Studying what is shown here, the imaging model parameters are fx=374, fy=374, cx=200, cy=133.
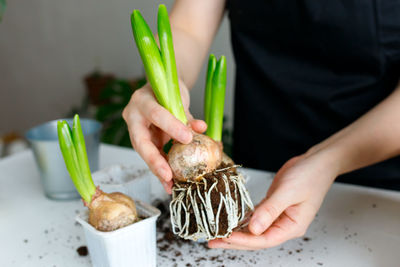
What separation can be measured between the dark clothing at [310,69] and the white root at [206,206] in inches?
19.1

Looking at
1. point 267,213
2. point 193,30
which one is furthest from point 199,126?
point 193,30

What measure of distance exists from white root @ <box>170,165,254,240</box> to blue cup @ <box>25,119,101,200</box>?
0.40 m

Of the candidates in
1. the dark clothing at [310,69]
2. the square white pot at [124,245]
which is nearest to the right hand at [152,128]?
the square white pot at [124,245]

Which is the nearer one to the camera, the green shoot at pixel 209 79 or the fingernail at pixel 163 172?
the fingernail at pixel 163 172

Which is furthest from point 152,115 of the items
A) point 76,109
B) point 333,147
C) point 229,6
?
point 76,109

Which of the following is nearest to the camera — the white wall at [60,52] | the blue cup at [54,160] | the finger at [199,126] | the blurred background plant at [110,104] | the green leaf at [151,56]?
the green leaf at [151,56]

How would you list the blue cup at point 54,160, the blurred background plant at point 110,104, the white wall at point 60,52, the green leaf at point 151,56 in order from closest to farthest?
the green leaf at point 151,56 → the blue cup at point 54,160 → the blurred background plant at point 110,104 → the white wall at point 60,52

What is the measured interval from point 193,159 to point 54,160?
464 millimetres

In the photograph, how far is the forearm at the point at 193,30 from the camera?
1069mm

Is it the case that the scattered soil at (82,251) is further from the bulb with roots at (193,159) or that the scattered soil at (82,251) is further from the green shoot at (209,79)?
the green shoot at (209,79)

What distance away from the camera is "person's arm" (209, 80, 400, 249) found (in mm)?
716

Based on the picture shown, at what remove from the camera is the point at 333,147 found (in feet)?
2.63

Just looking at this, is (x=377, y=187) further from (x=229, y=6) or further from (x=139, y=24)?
(x=139, y=24)

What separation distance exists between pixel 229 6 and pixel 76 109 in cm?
268
